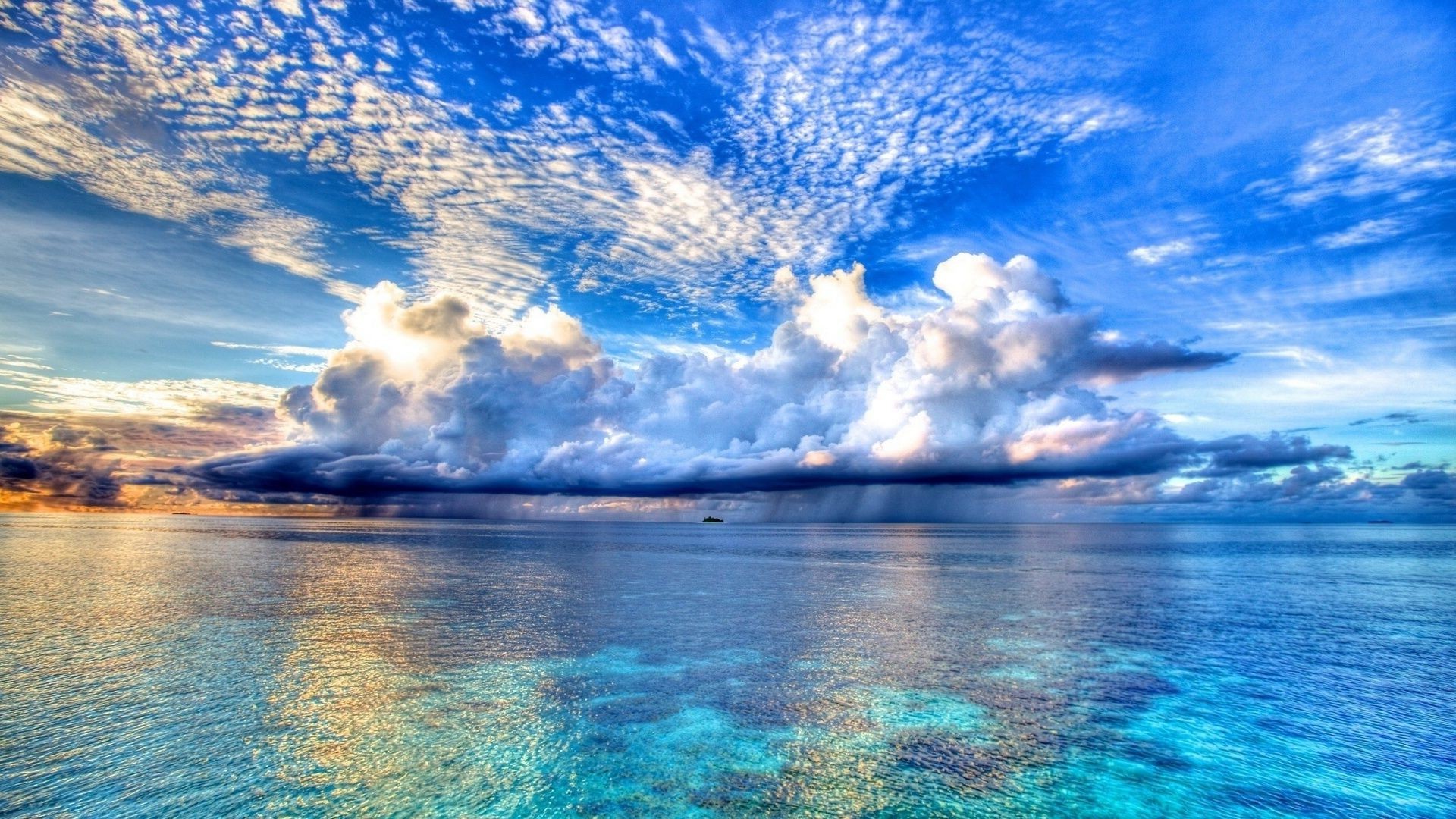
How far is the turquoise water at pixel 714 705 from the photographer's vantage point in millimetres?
17516

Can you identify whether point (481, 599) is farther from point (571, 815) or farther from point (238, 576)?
point (571, 815)

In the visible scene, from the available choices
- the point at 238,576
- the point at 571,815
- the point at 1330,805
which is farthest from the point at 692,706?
the point at 238,576

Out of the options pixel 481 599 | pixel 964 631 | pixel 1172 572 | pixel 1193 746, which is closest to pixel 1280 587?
pixel 1172 572

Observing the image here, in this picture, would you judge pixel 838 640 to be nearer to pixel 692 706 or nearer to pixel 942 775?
pixel 692 706

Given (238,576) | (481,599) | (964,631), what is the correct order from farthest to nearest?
(238,576), (481,599), (964,631)

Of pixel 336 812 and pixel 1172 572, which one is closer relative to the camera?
pixel 336 812

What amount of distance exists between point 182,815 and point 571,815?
8750mm

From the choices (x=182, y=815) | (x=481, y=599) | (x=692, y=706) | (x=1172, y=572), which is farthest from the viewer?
(x=1172, y=572)

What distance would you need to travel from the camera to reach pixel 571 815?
16219 millimetres

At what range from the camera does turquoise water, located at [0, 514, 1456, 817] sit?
17.5 meters

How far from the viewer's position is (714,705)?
24.9m

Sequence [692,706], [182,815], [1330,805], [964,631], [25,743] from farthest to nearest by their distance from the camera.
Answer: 1. [964,631]
2. [692,706]
3. [25,743]
4. [1330,805]
5. [182,815]

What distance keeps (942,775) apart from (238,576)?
72.4 metres

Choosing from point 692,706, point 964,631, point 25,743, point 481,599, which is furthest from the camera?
point 481,599
